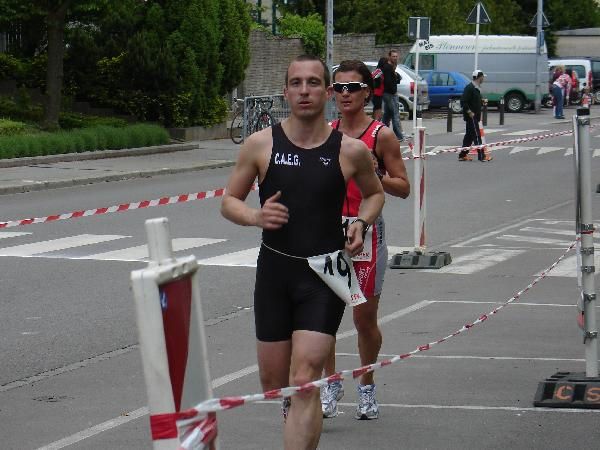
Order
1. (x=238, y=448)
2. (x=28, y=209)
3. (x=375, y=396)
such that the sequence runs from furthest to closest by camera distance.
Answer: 1. (x=28, y=209)
2. (x=375, y=396)
3. (x=238, y=448)

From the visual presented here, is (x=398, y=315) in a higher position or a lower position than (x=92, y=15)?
lower

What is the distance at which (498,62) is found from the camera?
52781 mm

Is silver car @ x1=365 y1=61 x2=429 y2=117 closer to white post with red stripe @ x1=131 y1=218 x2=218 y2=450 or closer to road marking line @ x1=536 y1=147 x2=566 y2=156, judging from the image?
road marking line @ x1=536 y1=147 x2=566 y2=156

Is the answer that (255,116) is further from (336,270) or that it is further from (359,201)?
(336,270)

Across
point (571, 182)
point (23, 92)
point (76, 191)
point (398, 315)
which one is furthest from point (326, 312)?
point (23, 92)

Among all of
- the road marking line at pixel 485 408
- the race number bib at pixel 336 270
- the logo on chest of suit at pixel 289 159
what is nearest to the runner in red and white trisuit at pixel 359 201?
the road marking line at pixel 485 408

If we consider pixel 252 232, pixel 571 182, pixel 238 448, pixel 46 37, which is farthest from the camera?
pixel 46 37

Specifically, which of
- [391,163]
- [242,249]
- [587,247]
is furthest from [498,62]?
[391,163]

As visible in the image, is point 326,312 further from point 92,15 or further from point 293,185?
point 92,15

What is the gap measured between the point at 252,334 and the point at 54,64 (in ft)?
66.5

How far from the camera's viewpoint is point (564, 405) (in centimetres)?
816

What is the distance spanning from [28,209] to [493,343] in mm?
10744

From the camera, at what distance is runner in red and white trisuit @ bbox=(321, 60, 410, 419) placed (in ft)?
25.3

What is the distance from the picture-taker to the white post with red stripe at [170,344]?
350 cm
